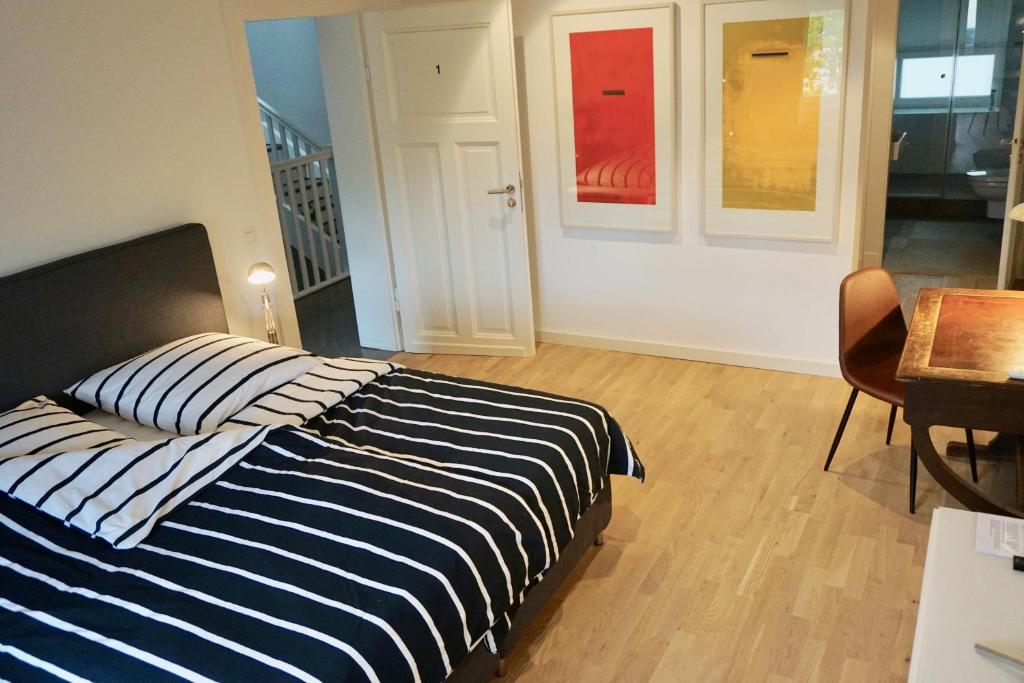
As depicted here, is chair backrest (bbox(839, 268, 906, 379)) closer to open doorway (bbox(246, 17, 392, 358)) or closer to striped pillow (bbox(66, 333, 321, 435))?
striped pillow (bbox(66, 333, 321, 435))

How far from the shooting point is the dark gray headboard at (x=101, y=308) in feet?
9.75

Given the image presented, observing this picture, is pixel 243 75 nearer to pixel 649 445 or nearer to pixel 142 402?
pixel 142 402

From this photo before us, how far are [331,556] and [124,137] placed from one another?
203 cm

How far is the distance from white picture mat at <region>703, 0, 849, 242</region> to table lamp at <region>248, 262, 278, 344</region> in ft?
6.99

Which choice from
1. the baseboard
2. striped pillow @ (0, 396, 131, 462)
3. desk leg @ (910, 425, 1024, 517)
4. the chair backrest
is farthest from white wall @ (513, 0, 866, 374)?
striped pillow @ (0, 396, 131, 462)

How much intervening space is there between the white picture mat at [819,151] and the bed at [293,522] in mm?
1743

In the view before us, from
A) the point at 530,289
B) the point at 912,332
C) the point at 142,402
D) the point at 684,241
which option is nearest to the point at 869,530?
the point at 912,332

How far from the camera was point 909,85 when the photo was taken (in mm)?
6641

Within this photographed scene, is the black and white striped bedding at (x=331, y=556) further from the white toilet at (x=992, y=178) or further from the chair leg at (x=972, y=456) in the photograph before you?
the white toilet at (x=992, y=178)

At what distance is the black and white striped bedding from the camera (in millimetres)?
1935

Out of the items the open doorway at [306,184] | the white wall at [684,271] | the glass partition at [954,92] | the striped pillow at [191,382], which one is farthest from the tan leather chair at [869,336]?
the glass partition at [954,92]

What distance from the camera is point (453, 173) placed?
15.2ft

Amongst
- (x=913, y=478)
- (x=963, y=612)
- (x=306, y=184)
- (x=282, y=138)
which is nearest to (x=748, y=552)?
(x=913, y=478)

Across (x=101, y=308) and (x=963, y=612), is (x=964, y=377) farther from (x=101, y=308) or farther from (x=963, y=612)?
(x=101, y=308)
